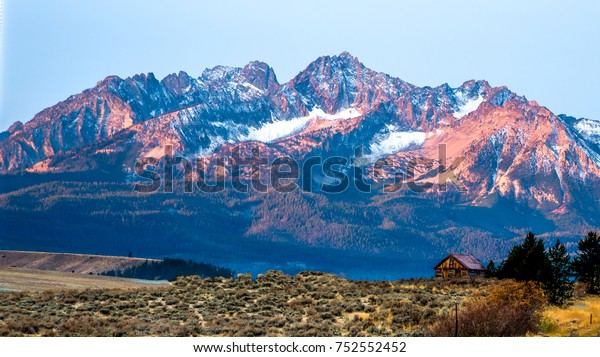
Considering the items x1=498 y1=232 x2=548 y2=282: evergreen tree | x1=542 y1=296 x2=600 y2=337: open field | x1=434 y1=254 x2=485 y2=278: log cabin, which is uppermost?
x1=498 y1=232 x2=548 y2=282: evergreen tree

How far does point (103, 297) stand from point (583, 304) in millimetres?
30845

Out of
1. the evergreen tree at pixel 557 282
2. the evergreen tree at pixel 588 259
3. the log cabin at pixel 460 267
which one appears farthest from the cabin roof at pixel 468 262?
the evergreen tree at pixel 557 282

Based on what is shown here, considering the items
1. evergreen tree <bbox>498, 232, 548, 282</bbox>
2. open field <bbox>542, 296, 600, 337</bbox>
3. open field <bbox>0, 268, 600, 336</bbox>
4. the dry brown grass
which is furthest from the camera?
evergreen tree <bbox>498, 232, 548, 282</bbox>

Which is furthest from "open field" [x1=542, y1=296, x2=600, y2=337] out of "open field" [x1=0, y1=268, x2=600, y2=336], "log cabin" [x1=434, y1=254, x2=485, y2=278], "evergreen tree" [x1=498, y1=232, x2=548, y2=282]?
"log cabin" [x1=434, y1=254, x2=485, y2=278]

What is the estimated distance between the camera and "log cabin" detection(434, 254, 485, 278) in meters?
112

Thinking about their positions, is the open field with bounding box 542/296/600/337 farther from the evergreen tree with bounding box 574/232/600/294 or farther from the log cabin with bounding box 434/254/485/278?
the log cabin with bounding box 434/254/485/278

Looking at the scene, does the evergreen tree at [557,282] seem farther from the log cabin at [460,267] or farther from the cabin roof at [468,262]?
the cabin roof at [468,262]

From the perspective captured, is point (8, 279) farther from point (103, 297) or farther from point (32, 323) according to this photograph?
point (32, 323)

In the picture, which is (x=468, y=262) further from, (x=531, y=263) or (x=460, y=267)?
(x=531, y=263)

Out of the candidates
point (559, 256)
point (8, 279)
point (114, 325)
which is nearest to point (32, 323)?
point (114, 325)

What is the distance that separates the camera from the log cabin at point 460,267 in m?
112

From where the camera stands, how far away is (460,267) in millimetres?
113375

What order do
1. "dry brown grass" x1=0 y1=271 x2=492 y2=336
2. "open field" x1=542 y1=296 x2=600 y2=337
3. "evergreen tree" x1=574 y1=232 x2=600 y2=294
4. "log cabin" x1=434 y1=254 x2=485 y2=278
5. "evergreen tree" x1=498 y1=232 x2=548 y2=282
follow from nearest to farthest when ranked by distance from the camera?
"open field" x1=542 y1=296 x2=600 y2=337 < "dry brown grass" x1=0 y1=271 x2=492 y2=336 < "evergreen tree" x1=498 y1=232 x2=548 y2=282 < "evergreen tree" x1=574 y1=232 x2=600 y2=294 < "log cabin" x1=434 y1=254 x2=485 y2=278
